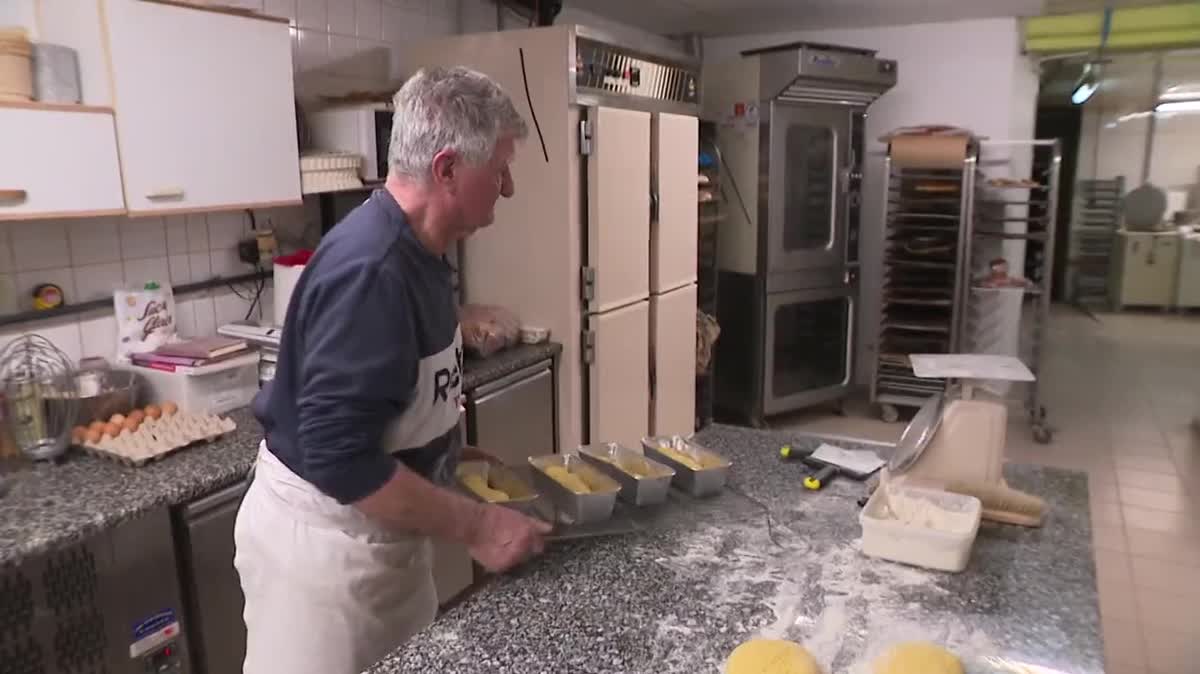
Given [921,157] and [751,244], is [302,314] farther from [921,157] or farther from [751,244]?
[921,157]

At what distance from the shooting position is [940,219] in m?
4.48

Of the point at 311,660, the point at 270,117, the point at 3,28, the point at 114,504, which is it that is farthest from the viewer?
the point at 270,117

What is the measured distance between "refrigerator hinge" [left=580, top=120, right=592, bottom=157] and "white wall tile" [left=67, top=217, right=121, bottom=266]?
1.40m

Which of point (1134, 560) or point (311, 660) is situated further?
point (1134, 560)

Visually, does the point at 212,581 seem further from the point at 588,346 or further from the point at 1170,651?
the point at 1170,651

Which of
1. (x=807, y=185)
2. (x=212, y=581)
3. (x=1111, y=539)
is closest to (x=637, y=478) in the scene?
(x=212, y=581)

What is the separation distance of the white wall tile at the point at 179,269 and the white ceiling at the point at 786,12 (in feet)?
7.96

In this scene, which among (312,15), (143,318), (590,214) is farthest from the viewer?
(590,214)

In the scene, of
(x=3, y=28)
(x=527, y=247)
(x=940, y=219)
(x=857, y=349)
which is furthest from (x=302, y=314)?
(x=857, y=349)

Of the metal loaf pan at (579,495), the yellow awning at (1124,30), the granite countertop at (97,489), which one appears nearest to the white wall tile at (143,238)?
the granite countertop at (97,489)

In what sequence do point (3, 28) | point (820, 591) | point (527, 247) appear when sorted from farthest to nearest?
point (527, 247), point (3, 28), point (820, 591)

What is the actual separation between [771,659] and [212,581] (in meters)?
1.32

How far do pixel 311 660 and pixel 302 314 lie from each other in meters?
0.59

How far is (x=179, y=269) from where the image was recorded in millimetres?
2332
